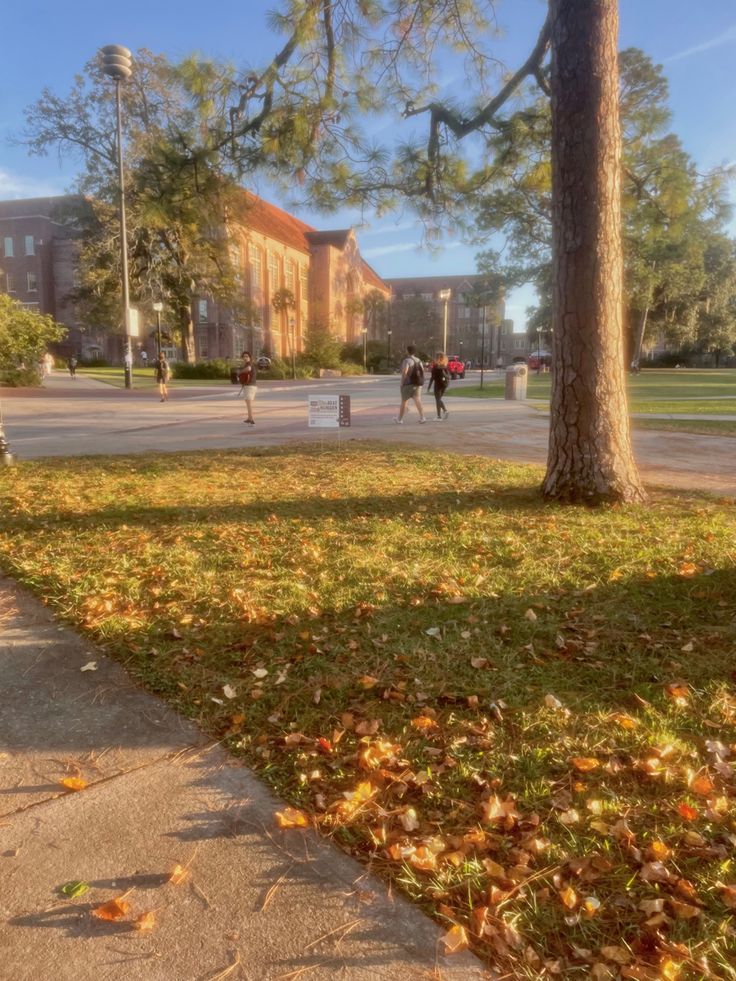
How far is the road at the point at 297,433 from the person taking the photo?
9.27 m

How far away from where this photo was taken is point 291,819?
200 cm

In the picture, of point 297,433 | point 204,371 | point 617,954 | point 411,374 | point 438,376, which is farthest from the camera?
point 204,371

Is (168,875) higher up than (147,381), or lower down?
lower down

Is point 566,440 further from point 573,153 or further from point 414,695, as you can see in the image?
point 414,695

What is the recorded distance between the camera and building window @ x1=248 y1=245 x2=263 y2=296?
62.2 meters

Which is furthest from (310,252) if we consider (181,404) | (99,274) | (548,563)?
(548,563)

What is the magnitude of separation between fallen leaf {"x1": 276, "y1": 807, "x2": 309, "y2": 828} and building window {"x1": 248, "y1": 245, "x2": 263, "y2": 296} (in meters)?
65.3

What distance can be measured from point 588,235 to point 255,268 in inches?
2490

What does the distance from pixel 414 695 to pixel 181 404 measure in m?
19.1

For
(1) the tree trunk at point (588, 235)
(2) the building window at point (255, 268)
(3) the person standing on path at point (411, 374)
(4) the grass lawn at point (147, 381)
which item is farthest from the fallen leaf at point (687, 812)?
(2) the building window at point (255, 268)

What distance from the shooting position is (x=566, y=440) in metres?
5.81

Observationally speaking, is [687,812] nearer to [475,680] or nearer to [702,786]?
[702,786]

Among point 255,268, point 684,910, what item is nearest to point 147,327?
point 255,268

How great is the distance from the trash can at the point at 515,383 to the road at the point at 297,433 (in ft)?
8.99
